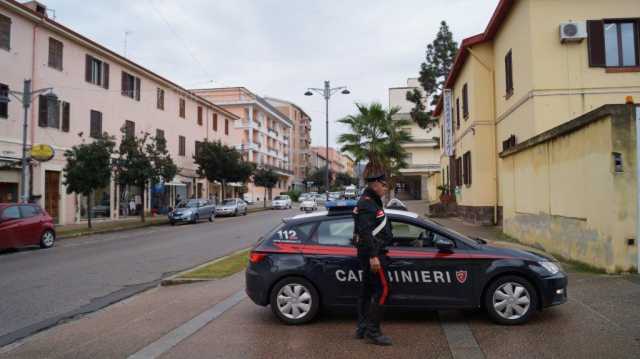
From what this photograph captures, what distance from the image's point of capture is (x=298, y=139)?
99250 mm

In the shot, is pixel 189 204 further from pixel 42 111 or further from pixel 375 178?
pixel 375 178

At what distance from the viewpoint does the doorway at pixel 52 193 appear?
25703 millimetres

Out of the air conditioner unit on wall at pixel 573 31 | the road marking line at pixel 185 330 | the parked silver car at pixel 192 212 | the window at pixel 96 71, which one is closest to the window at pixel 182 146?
the parked silver car at pixel 192 212

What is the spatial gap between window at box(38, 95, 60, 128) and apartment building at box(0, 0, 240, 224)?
5cm

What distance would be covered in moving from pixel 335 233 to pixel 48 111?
2395 cm

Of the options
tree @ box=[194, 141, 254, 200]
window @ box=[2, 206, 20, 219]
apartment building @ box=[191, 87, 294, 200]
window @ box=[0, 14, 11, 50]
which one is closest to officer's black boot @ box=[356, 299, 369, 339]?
window @ box=[2, 206, 20, 219]

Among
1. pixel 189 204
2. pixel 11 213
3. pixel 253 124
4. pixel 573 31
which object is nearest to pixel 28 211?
pixel 11 213

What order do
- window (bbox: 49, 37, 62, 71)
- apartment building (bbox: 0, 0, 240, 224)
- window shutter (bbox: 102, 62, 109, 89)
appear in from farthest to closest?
window shutter (bbox: 102, 62, 109, 89)
window (bbox: 49, 37, 62, 71)
apartment building (bbox: 0, 0, 240, 224)

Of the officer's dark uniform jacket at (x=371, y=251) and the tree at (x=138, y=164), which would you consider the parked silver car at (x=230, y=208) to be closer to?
the tree at (x=138, y=164)

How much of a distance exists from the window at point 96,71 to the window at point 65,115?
2402mm

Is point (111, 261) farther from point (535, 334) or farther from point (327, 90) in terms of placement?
point (327, 90)

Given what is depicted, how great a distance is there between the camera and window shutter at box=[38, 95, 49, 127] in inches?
976

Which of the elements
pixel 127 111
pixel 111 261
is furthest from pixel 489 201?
pixel 127 111

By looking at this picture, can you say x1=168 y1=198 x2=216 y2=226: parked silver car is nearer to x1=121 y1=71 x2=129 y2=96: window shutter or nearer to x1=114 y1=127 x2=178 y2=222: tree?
x1=114 y1=127 x2=178 y2=222: tree
